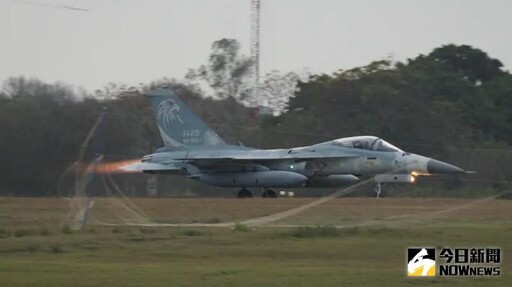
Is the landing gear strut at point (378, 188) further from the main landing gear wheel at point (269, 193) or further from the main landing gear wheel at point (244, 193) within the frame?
the main landing gear wheel at point (244, 193)

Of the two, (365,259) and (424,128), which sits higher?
(424,128)

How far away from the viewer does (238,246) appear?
862 inches

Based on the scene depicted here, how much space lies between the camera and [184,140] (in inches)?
1887

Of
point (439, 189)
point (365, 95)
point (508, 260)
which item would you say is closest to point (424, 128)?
point (365, 95)

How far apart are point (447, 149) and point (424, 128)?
5.16 metres

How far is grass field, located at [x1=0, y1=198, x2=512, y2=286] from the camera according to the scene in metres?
17.1

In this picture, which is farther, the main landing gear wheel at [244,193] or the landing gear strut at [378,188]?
the main landing gear wheel at [244,193]

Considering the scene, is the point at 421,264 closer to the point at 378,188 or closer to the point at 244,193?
the point at 378,188

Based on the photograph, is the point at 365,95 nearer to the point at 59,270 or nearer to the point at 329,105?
the point at 329,105
